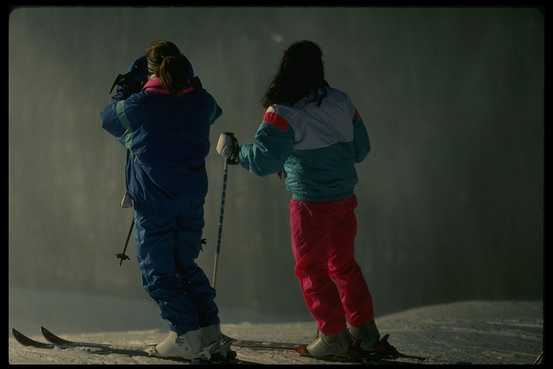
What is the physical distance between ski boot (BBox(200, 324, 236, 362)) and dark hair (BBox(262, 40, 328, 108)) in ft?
3.01

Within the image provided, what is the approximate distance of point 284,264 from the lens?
12.0 m

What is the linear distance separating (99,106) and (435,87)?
4.92 m

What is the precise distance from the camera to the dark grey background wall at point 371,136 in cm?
916

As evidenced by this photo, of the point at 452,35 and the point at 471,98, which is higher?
the point at 452,35

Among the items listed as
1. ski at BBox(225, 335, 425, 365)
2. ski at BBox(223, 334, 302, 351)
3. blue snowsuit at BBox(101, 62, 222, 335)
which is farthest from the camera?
ski at BBox(223, 334, 302, 351)

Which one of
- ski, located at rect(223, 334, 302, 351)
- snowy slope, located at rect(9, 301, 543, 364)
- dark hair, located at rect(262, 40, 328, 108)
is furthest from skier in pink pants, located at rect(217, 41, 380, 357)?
ski, located at rect(223, 334, 302, 351)

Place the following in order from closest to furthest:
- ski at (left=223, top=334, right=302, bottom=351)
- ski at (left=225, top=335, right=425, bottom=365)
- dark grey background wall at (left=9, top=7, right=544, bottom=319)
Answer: ski at (left=225, top=335, right=425, bottom=365) < ski at (left=223, top=334, right=302, bottom=351) < dark grey background wall at (left=9, top=7, right=544, bottom=319)

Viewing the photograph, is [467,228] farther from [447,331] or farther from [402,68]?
[447,331]

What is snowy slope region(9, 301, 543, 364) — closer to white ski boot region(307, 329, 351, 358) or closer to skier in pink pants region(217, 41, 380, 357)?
white ski boot region(307, 329, 351, 358)

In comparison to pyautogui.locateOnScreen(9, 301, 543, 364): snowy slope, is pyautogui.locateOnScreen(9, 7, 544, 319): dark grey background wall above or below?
above

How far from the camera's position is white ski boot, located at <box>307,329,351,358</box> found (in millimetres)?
3035

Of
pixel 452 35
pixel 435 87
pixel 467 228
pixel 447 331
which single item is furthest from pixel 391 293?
pixel 447 331

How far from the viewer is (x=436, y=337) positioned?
4.04m

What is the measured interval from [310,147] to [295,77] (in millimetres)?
284
